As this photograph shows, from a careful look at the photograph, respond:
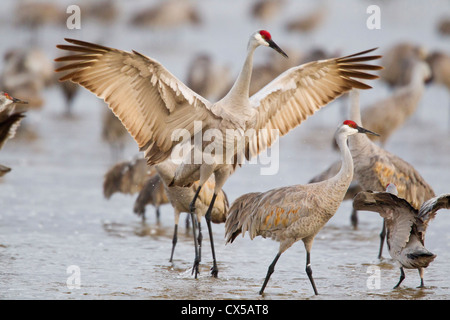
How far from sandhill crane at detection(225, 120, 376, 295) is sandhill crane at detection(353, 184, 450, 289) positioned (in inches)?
6.9

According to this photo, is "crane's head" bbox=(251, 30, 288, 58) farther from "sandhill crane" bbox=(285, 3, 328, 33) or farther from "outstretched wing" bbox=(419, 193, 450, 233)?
"sandhill crane" bbox=(285, 3, 328, 33)

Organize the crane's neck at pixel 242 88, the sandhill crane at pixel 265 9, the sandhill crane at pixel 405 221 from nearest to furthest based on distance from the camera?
the sandhill crane at pixel 405 221, the crane's neck at pixel 242 88, the sandhill crane at pixel 265 9

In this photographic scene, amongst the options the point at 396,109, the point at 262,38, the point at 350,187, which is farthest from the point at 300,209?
the point at 396,109

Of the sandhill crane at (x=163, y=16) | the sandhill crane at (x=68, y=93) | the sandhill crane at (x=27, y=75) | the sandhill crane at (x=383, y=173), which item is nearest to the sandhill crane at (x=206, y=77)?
the sandhill crane at (x=68, y=93)

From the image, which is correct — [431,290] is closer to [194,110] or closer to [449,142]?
[194,110]

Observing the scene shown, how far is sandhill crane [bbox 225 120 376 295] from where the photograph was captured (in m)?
5.79

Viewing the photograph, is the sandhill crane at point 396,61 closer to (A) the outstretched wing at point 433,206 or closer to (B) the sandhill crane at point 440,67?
(B) the sandhill crane at point 440,67

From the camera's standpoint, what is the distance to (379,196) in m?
5.75

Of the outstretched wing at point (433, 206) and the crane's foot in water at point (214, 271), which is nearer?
the outstretched wing at point (433, 206)

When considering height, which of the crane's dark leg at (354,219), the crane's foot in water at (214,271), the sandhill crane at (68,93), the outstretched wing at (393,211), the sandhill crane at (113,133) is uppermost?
the sandhill crane at (68,93)

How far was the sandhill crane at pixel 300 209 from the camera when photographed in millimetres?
5793

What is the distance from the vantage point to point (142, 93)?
634 centimetres

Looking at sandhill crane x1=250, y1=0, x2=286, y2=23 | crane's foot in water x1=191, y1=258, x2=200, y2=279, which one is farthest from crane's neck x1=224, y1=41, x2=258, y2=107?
sandhill crane x1=250, y1=0, x2=286, y2=23

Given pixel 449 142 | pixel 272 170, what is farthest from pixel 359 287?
pixel 449 142
